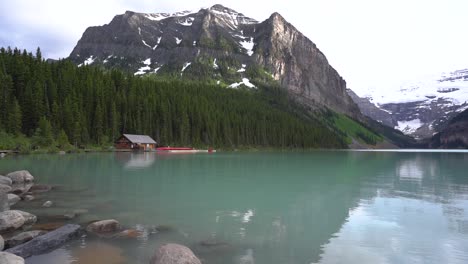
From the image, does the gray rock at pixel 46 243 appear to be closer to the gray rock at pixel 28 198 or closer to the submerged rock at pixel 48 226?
the submerged rock at pixel 48 226

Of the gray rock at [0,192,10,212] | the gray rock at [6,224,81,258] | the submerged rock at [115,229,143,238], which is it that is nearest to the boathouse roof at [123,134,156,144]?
the gray rock at [0,192,10,212]

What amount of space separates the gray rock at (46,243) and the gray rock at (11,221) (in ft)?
11.3

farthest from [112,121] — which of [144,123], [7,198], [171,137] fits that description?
[7,198]

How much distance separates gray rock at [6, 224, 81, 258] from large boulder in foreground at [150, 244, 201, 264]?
5.61 m

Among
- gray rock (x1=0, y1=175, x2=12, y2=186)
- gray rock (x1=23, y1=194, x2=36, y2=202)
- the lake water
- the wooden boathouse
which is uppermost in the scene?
the wooden boathouse

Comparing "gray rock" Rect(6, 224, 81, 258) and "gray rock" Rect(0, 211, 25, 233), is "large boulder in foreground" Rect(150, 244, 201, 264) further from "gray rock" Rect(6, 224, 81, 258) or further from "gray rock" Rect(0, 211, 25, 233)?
"gray rock" Rect(0, 211, 25, 233)

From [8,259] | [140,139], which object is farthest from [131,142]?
[8,259]

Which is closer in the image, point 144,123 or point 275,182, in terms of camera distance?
point 275,182

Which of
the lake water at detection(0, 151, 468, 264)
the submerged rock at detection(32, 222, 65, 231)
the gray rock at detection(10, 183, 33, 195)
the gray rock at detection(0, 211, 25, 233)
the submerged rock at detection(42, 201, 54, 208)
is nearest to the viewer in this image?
the lake water at detection(0, 151, 468, 264)

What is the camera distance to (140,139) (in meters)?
128

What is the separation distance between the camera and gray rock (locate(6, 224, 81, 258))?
15228mm

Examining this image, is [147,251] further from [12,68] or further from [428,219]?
[12,68]

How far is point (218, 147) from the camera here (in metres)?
164

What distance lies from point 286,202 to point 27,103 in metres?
101
